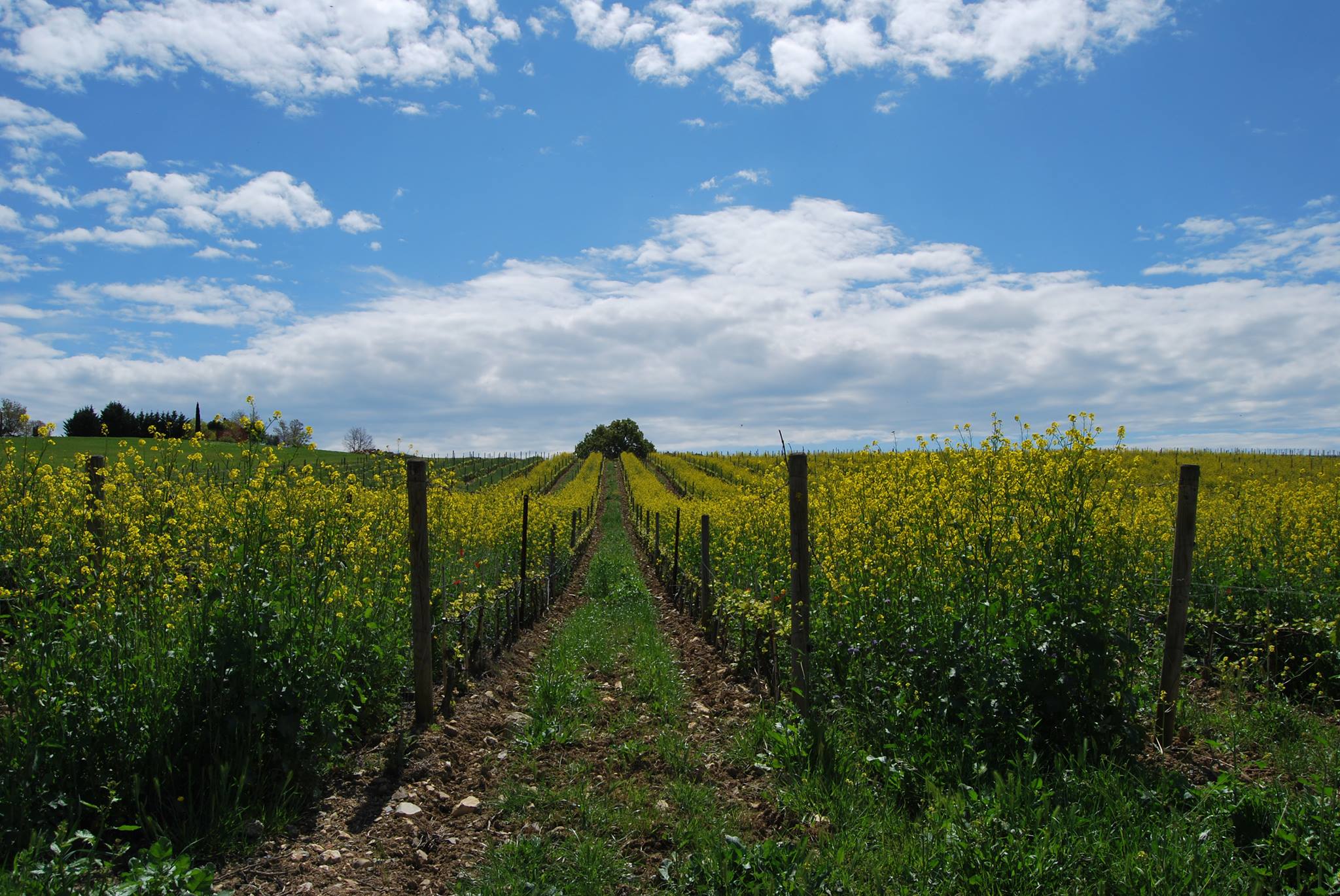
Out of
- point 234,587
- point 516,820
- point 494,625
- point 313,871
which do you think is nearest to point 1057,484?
point 516,820

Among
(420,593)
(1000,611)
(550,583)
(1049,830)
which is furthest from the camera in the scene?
(550,583)

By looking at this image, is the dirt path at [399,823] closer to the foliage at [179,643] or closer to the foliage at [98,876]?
the foliage at [179,643]

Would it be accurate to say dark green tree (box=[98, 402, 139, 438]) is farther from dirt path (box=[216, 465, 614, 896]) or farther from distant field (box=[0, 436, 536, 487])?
dirt path (box=[216, 465, 614, 896])

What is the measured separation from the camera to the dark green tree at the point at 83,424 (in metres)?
58.5

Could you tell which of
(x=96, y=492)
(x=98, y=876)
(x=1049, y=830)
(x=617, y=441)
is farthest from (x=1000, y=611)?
(x=617, y=441)

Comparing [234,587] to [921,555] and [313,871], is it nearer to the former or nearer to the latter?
[313,871]

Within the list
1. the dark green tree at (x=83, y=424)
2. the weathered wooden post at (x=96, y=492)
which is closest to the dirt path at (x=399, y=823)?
the weathered wooden post at (x=96, y=492)

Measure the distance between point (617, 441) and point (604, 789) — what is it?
9384cm

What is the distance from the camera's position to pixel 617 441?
9869 cm

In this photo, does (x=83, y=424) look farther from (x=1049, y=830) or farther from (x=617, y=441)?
(x=1049, y=830)

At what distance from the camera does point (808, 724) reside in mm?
5281

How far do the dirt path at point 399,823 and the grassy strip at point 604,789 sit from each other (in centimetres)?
22

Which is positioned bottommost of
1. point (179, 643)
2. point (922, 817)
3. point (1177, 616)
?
point (922, 817)

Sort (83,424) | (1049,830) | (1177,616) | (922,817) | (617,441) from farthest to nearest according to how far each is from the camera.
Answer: (617,441), (83,424), (1177,616), (922,817), (1049,830)
